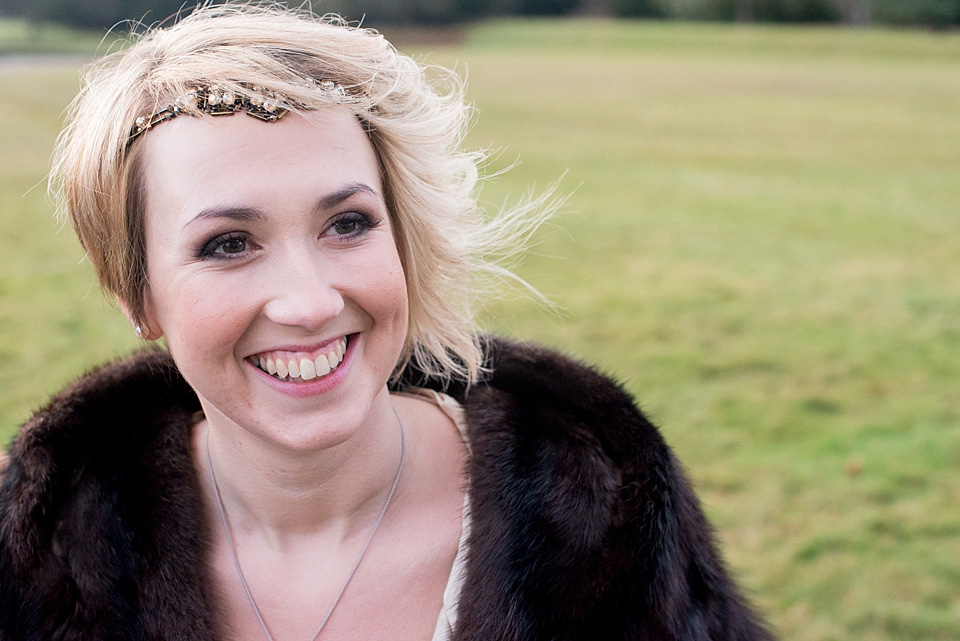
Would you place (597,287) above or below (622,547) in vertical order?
below

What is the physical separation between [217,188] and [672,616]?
120 centimetres

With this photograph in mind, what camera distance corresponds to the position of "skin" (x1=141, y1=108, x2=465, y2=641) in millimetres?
1723

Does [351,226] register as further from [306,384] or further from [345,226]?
[306,384]

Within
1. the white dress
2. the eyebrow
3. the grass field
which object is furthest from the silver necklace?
the grass field

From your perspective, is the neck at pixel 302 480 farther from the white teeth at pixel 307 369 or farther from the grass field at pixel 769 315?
the grass field at pixel 769 315

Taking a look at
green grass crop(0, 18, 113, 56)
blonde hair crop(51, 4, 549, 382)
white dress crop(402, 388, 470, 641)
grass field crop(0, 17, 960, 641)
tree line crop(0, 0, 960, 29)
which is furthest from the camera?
green grass crop(0, 18, 113, 56)

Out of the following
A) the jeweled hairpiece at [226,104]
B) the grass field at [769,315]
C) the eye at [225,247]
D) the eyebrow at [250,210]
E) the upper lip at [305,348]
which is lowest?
the grass field at [769,315]

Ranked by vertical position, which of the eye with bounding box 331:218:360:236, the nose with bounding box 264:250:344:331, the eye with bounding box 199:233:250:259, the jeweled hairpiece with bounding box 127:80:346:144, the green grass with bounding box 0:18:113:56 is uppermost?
the jeweled hairpiece with bounding box 127:80:346:144

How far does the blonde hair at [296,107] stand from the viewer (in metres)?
1.80

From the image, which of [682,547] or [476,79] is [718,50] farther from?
[682,547]

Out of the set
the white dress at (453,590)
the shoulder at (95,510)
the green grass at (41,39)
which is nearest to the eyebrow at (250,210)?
the shoulder at (95,510)

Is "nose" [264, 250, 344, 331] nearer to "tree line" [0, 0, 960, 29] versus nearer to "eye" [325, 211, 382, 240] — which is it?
"eye" [325, 211, 382, 240]

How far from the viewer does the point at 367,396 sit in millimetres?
1867

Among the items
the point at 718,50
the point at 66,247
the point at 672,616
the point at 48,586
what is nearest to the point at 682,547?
the point at 672,616
